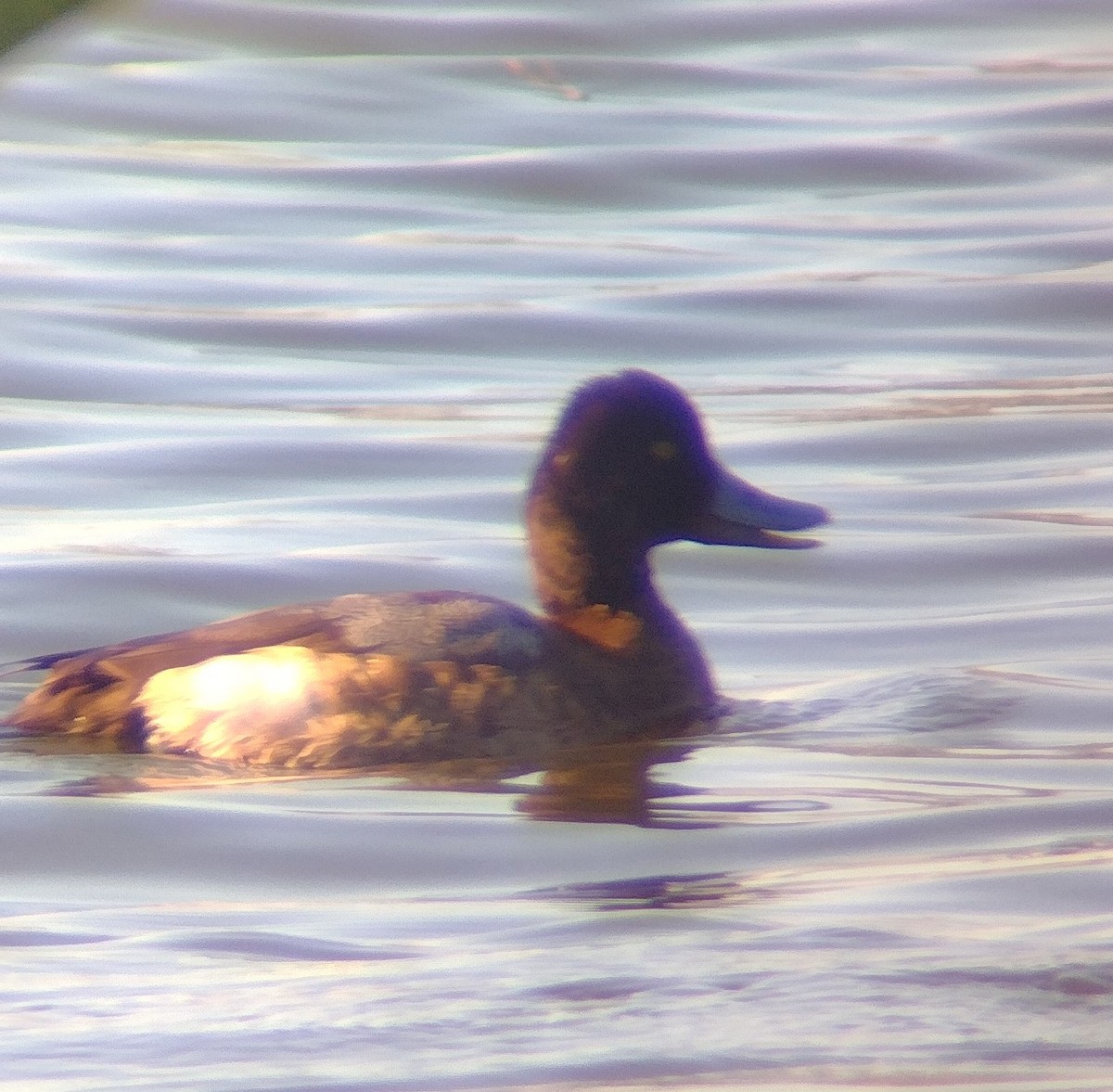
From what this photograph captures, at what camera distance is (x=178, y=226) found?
13500mm

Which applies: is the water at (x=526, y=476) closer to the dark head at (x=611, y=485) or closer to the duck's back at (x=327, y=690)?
the duck's back at (x=327, y=690)

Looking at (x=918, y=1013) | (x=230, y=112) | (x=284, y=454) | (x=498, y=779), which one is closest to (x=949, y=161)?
(x=230, y=112)

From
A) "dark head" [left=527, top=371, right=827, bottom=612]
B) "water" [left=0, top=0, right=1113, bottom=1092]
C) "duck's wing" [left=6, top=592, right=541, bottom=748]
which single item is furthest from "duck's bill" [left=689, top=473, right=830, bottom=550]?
"duck's wing" [left=6, top=592, right=541, bottom=748]

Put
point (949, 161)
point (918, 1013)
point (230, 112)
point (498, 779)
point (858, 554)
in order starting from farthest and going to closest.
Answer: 1. point (230, 112)
2. point (949, 161)
3. point (858, 554)
4. point (498, 779)
5. point (918, 1013)

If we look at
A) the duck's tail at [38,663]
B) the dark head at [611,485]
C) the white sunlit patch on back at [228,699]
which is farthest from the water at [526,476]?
the dark head at [611,485]

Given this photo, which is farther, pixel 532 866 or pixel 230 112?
pixel 230 112

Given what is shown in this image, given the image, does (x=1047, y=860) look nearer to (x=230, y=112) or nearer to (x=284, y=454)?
(x=284, y=454)

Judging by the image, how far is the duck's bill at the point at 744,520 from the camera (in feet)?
18.8

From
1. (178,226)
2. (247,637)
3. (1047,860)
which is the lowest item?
(1047,860)

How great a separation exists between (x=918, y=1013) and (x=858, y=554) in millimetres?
4030

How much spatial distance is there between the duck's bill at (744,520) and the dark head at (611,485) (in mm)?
104

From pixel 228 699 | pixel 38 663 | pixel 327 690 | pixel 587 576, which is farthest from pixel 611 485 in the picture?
pixel 38 663

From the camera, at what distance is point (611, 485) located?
18.0ft

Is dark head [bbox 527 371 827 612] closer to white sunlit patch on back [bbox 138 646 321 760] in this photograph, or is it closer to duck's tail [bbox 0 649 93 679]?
white sunlit patch on back [bbox 138 646 321 760]
